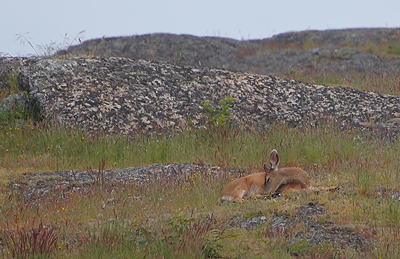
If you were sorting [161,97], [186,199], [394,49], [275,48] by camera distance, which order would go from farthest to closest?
[275,48] < [394,49] < [161,97] < [186,199]

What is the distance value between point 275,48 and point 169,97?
2263 cm

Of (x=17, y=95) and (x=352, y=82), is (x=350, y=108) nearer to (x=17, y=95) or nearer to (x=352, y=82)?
(x=352, y=82)

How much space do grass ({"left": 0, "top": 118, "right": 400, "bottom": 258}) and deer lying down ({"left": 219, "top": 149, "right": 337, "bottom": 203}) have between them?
296 mm

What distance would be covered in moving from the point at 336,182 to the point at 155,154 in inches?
148

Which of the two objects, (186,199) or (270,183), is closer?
(186,199)

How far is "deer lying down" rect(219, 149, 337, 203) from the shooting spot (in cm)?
765

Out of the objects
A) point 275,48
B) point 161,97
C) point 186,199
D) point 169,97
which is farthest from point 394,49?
point 186,199

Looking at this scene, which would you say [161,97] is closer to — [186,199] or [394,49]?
[186,199]

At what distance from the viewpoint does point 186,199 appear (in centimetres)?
760

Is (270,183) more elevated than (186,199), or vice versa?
(270,183)

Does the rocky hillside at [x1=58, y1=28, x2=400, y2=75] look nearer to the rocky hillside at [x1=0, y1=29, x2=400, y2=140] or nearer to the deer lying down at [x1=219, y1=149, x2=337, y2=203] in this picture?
the rocky hillside at [x1=0, y1=29, x2=400, y2=140]

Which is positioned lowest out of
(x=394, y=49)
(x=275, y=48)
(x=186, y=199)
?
(x=186, y=199)

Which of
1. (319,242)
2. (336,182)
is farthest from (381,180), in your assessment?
(319,242)

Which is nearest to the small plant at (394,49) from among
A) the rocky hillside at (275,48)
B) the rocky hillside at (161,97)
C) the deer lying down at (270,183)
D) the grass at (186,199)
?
the rocky hillside at (275,48)
